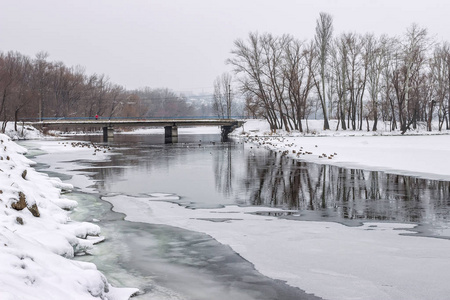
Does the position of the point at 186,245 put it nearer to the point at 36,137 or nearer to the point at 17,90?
the point at 36,137

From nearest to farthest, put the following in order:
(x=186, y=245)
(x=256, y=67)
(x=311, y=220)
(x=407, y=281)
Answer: (x=407, y=281) → (x=186, y=245) → (x=311, y=220) → (x=256, y=67)

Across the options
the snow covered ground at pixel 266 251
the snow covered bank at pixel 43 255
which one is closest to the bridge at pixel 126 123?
the snow covered ground at pixel 266 251

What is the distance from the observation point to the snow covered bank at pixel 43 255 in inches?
192

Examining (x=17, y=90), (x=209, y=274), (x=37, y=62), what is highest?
(x=37, y=62)

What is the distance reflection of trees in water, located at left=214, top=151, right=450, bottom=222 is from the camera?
37.9 feet

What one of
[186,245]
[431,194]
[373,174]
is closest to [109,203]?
[186,245]

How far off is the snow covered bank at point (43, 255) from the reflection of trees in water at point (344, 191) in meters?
5.89

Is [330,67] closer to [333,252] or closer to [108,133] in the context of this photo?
[108,133]

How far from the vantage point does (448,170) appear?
62.2 feet

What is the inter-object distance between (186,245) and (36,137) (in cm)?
6589

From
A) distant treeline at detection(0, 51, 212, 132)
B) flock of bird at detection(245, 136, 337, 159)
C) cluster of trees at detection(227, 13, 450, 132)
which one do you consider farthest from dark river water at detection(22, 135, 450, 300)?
distant treeline at detection(0, 51, 212, 132)

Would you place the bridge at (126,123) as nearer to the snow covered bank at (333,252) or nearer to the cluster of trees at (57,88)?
the cluster of trees at (57,88)

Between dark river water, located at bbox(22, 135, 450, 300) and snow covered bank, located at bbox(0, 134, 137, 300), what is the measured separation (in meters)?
0.49

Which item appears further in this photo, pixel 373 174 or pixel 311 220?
pixel 373 174
